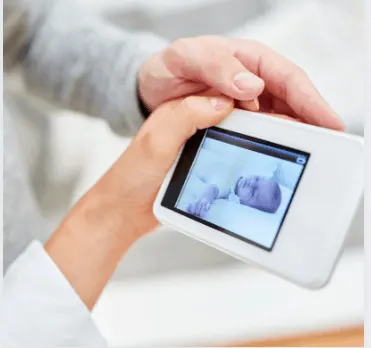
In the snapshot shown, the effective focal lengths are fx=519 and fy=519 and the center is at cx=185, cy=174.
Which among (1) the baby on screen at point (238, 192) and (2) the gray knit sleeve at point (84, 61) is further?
(2) the gray knit sleeve at point (84, 61)

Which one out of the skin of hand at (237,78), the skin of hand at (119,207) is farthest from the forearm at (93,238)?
the skin of hand at (237,78)

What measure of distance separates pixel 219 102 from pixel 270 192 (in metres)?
0.10

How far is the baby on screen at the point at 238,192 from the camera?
1.36 ft

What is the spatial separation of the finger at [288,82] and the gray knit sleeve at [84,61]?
9 cm

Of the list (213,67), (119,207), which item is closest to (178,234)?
(119,207)

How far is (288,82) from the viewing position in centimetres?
47

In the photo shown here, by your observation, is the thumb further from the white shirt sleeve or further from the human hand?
the white shirt sleeve

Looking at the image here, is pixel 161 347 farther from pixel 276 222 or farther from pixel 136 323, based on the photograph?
pixel 276 222

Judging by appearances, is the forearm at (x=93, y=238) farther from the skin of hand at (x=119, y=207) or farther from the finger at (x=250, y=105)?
the finger at (x=250, y=105)

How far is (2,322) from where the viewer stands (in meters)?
0.47

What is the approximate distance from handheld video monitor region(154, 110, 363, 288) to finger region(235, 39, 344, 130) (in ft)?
0.15

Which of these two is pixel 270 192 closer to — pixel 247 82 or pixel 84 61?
pixel 247 82

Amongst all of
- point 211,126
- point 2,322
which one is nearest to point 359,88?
point 211,126

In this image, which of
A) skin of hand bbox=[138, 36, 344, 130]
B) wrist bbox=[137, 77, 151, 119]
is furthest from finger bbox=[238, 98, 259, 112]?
wrist bbox=[137, 77, 151, 119]
